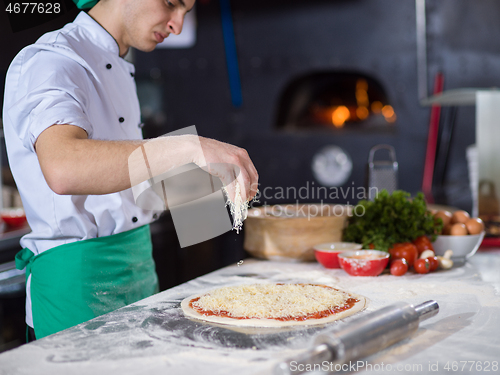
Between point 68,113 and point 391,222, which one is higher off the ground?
point 68,113

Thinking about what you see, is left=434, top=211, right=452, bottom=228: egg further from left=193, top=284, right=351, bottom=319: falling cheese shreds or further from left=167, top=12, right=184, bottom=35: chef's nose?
left=167, top=12, right=184, bottom=35: chef's nose

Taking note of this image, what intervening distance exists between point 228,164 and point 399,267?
695 millimetres

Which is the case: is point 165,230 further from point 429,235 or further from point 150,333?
point 150,333

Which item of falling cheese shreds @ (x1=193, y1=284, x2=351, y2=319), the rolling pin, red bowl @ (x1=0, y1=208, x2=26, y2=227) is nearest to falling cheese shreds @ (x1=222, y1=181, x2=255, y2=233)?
falling cheese shreds @ (x1=193, y1=284, x2=351, y2=319)

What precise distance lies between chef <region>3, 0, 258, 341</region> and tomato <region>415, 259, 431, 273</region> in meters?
0.65

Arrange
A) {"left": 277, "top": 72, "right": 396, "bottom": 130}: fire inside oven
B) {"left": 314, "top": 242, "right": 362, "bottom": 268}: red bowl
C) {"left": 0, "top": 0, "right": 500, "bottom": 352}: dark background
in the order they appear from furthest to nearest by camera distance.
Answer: {"left": 277, "top": 72, "right": 396, "bottom": 130}: fire inside oven → {"left": 0, "top": 0, "right": 500, "bottom": 352}: dark background → {"left": 314, "top": 242, "right": 362, "bottom": 268}: red bowl

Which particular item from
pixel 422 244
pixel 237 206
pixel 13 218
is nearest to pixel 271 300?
pixel 237 206

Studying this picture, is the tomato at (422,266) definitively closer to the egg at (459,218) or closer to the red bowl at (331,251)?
the red bowl at (331,251)

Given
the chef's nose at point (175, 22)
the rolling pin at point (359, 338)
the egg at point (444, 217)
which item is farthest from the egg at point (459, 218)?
the chef's nose at point (175, 22)

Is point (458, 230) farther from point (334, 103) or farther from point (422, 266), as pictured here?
point (334, 103)

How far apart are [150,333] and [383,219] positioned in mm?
927

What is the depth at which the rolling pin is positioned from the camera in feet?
2.62

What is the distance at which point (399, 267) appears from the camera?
1.53m

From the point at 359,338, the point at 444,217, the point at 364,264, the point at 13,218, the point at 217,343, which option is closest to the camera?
the point at 359,338
